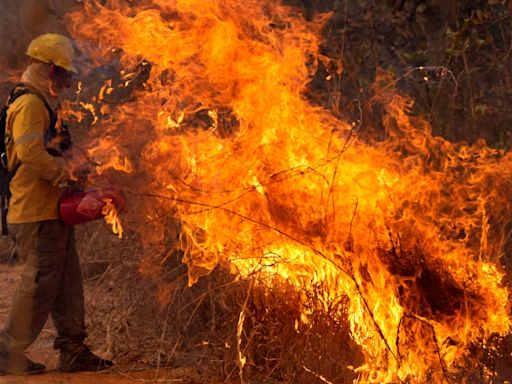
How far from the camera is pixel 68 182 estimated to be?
6.21 m

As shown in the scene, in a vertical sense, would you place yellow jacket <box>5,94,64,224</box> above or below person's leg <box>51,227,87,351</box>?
above

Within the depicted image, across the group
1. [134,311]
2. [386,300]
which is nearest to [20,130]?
[134,311]

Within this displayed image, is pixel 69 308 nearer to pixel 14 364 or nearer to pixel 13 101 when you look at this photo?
pixel 14 364

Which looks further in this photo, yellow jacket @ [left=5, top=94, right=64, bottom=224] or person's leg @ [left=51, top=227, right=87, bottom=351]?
person's leg @ [left=51, top=227, right=87, bottom=351]

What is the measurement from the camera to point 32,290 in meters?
6.12

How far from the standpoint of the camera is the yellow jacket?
19.7 ft

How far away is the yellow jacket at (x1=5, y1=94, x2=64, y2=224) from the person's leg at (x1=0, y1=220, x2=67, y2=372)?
11cm

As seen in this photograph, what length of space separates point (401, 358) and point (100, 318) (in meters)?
3.54

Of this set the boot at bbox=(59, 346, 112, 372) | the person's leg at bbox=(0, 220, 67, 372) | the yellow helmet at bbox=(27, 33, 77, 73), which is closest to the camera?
the person's leg at bbox=(0, 220, 67, 372)

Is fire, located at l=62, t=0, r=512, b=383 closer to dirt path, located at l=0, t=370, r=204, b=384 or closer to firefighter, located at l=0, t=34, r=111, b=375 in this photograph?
firefighter, located at l=0, t=34, r=111, b=375

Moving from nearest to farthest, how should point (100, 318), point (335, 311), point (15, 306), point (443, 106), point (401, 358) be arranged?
1. point (401, 358)
2. point (335, 311)
3. point (15, 306)
4. point (100, 318)
5. point (443, 106)

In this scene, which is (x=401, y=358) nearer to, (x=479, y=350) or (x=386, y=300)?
(x=386, y=300)

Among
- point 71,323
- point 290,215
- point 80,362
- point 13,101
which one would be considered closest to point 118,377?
point 80,362

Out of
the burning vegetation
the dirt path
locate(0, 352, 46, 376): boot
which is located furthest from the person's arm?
the dirt path
